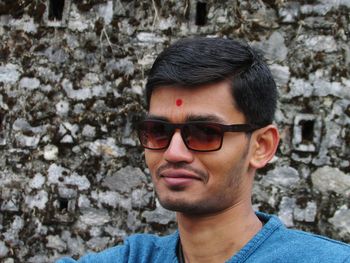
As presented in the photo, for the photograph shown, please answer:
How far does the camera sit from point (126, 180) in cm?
345

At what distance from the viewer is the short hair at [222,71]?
140cm

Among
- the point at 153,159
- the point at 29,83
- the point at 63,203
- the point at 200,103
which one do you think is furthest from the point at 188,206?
the point at 29,83

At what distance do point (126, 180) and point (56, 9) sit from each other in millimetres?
1343

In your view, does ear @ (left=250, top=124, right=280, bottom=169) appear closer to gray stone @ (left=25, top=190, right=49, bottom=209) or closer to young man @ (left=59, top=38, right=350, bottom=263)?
young man @ (left=59, top=38, right=350, bottom=263)

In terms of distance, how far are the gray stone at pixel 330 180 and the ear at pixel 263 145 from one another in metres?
1.92

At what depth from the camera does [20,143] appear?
3.51 meters

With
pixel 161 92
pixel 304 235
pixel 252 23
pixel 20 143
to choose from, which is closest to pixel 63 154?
pixel 20 143

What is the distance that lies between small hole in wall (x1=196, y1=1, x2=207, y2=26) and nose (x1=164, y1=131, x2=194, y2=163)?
221 centimetres

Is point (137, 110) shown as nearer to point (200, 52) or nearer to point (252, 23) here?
point (252, 23)

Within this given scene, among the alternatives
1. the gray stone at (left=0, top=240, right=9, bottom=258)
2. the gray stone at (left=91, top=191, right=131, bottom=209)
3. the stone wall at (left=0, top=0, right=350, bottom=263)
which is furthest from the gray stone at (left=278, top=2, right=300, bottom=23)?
the gray stone at (left=0, top=240, right=9, bottom=258)

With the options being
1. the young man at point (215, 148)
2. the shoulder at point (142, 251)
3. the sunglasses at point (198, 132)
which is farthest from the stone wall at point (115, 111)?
the sunglasses at point (198, 132)

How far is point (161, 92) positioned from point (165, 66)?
0.08 meters

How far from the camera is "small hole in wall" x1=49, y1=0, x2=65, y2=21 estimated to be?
11.7ft

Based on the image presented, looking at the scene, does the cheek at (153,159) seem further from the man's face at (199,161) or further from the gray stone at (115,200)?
the gray stone at (115,200)
